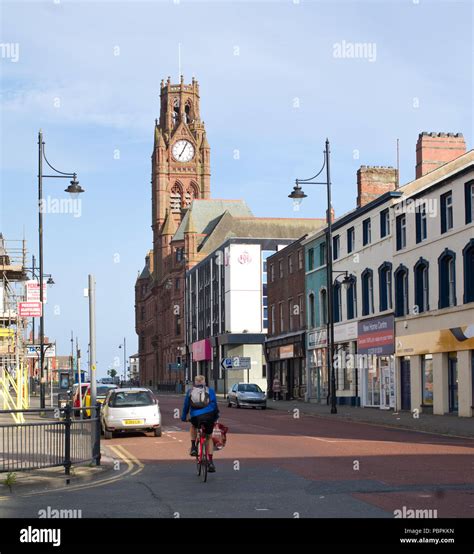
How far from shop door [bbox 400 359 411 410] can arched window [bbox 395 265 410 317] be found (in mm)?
2319

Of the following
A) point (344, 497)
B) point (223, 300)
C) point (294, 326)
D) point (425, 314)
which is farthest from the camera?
point (223, 300)

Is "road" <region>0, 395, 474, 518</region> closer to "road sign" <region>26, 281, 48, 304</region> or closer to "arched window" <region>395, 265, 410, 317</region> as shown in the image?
"road sign" <region>26, 281, 48, 304</region>

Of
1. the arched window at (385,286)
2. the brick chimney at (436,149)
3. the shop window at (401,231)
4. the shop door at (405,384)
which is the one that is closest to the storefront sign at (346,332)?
the arched window at (385,286)

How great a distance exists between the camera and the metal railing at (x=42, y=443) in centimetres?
1547

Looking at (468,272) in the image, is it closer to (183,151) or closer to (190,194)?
(190,194)

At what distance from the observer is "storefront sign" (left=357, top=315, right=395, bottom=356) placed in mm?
44469

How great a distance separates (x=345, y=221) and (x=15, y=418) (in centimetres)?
3301

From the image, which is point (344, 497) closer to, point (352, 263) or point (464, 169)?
point (464, 169)

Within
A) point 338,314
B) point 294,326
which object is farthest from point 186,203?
point 338,314

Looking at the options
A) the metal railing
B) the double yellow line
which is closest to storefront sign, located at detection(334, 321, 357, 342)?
the double yellow line

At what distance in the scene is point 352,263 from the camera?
5041 centimetres

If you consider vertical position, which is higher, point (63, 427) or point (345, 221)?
point (345, 221)

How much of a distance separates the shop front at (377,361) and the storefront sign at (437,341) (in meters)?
1.41

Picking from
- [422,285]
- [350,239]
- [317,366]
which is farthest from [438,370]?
[317,366]
